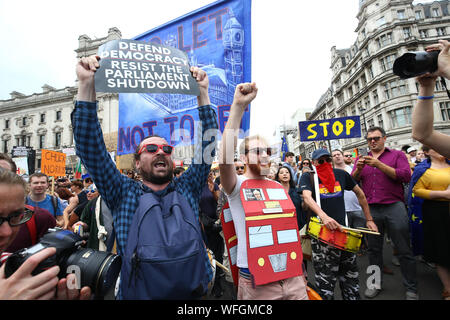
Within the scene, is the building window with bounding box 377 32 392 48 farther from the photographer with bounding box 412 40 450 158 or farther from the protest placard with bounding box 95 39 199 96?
the protest placard with bounding box 95 39 199 96

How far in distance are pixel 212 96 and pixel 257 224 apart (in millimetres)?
2212

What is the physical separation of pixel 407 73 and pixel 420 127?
462 millimetres

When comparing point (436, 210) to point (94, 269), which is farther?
point (436, 210)

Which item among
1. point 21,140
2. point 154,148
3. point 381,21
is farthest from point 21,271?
point 21,140

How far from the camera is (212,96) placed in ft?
11.4

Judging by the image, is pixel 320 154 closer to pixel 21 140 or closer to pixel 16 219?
pixel 16 219

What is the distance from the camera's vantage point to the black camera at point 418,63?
1.55m

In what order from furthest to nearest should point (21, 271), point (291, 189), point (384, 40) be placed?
point (384, 40) → point (291, 189) → point (21, 271)

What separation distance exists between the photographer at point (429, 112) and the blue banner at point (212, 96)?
1.96 meters

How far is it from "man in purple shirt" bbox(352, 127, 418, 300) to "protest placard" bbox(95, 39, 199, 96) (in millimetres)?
3103

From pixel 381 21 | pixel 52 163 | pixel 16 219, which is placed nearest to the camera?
pixel 16 219

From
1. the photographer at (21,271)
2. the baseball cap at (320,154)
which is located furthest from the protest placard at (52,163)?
the baseball cap at (320,154)

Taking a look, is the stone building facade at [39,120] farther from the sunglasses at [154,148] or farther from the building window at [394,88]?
the building window at [394,88]
